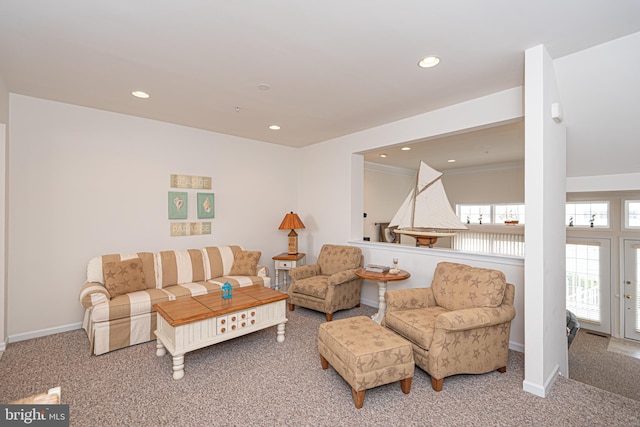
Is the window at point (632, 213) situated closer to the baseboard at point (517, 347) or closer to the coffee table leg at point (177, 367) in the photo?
the baseboard at point (517, 347)

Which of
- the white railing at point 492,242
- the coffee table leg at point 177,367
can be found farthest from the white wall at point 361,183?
the white railing at point 492,242

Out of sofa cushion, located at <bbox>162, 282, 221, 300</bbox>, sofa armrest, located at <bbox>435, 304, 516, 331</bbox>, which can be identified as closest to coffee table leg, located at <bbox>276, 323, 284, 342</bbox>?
sofa cushion, located at <bbox>162, 282, 221, 300</bbox>

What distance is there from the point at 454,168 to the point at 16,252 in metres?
8.25

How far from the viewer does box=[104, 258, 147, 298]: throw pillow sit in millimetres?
3125

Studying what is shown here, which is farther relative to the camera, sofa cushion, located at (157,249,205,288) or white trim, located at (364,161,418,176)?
white trim, located at (364,161,418,176)

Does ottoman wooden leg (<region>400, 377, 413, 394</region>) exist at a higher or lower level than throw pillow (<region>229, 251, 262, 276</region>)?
lower

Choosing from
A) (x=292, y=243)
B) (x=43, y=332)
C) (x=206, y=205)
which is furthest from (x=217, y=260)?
(x=43, y=332)

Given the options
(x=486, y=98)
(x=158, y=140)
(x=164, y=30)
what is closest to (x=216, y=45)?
(x=164, y=30)

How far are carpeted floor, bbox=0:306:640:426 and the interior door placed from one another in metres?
4.45

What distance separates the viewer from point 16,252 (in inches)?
122

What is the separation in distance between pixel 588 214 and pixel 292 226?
5.92 meters

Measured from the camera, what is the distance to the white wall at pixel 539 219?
2131mm

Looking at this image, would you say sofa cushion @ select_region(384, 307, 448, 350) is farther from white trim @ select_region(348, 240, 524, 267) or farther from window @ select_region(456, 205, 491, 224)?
window @ select_region(456, 205, 491, 224)

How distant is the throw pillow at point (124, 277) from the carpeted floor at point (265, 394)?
0.63 meters
